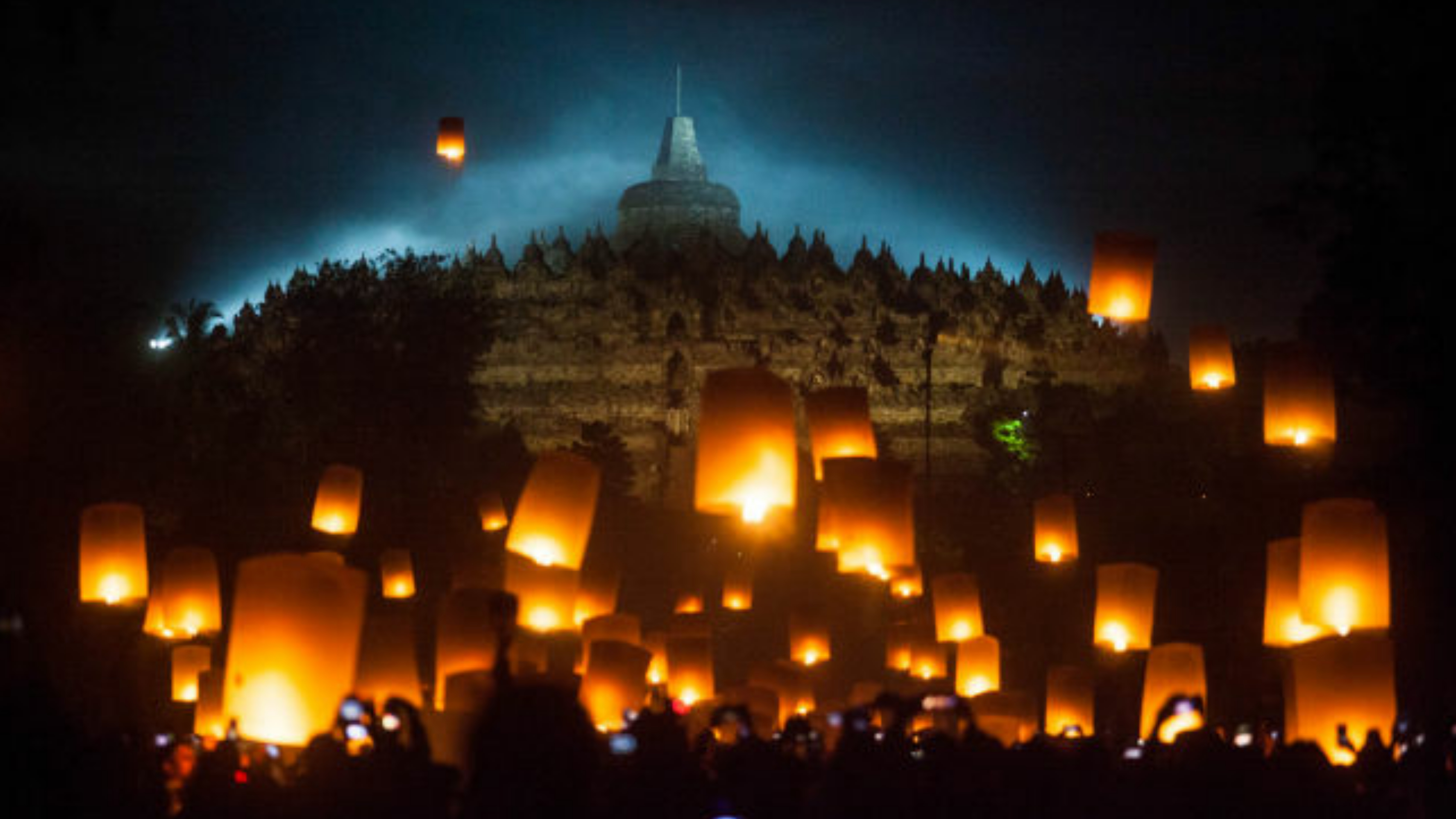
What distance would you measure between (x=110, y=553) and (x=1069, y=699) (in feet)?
27.3

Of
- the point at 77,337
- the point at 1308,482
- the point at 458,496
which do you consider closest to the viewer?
the point at 77,337

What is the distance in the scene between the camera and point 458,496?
27.0 m

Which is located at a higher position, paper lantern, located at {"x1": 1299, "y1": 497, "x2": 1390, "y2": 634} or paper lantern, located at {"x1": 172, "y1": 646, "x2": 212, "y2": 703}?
paper lantern, located at {"x1": 1299, "y1": 497, "x2": 1390, "y2": 634}

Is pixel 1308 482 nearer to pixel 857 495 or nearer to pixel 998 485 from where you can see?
pixel 857 495

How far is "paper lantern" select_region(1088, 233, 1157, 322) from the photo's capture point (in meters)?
11.5

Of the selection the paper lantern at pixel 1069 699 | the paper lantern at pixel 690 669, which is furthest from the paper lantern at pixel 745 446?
the paper lantern at pixel 1069 699

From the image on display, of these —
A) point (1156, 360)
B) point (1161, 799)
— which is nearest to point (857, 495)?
point (1161, 799)

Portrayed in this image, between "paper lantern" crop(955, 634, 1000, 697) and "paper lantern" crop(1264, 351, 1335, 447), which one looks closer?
"paper lantern" crop(1264, 351, 1335, 447)

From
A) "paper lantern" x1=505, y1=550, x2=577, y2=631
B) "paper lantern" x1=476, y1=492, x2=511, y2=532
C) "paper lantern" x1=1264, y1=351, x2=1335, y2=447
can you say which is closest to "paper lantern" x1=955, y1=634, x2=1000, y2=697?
"paper lantern" x1=1264, y1=351, x2=1335, y2=447

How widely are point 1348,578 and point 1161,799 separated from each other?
3929 mm

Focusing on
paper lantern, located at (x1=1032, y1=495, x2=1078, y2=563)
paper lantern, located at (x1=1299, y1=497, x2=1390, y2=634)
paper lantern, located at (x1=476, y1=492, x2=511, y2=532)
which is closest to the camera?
paper lantern, located at (x1=1299, y1=497, x2=1390, y2=634)

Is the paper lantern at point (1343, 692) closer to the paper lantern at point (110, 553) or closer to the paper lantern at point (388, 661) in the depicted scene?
the paper lantern at point (388, 661)

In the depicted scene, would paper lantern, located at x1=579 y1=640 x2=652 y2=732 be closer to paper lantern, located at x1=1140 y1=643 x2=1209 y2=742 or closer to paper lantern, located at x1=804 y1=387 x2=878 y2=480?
paper lantern, located at x1=804 y1=387 x2=878 y2=480

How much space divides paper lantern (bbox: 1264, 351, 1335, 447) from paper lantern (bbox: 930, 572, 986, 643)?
457 centimetres
